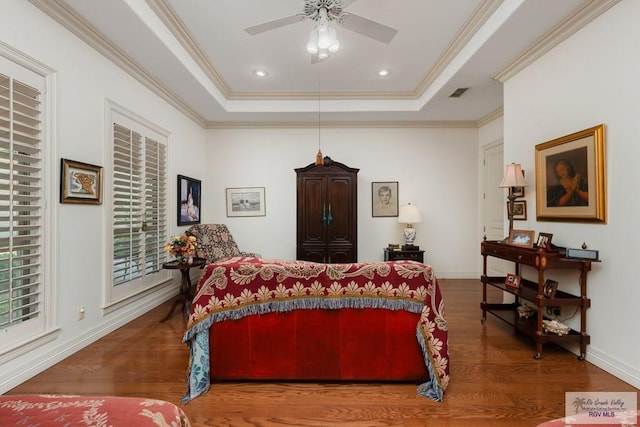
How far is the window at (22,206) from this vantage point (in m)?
2.11

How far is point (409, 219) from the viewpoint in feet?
17.0

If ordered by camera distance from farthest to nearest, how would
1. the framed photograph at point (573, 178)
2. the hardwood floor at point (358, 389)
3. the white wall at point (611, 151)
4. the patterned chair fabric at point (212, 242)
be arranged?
the patterned chair fabric at point (212, 242) < the framed photograph at point (573, 178) < the white wall at point (611, 151) < the hardwood floor at point (358, 389)

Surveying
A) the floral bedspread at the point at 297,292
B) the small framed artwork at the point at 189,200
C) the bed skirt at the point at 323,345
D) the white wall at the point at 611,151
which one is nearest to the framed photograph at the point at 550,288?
the white wall at the point at 611,151

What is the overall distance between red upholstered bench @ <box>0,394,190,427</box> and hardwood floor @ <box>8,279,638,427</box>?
3.19 ft

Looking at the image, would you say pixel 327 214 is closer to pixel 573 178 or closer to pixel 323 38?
pixel 323 38

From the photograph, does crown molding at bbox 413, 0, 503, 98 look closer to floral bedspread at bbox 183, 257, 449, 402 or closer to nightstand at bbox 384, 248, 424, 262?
floral bedspread at bbox 183, 257, 449, 402

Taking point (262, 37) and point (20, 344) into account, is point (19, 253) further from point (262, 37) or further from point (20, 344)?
point (262, 37)

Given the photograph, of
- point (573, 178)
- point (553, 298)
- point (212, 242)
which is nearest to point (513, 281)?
point (553, 298)

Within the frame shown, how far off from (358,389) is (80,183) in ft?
9.79

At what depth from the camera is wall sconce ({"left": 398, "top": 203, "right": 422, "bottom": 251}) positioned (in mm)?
5180

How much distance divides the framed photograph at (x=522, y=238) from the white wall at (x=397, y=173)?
2477 millimetres

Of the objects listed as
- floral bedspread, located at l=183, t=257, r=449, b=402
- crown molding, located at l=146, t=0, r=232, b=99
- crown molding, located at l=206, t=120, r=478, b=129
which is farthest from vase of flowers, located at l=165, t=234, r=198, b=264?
crown molding, located at l=206, t=120, r=478, b=129

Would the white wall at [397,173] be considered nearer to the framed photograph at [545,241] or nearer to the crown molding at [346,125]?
the crown molding at [346,125]

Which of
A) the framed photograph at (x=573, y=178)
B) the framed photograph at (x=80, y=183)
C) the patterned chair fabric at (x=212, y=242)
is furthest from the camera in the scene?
the patterned chair fabric at (x=212, y=242)
